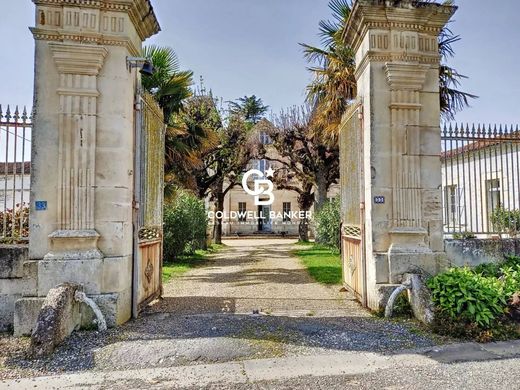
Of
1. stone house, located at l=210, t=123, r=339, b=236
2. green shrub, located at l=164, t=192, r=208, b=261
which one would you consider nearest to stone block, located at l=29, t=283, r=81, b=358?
green shrub, located at l=164, t=192, r=208, b=261

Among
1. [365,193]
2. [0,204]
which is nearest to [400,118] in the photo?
[365,193]

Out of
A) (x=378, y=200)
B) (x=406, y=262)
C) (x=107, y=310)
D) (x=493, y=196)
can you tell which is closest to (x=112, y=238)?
(x=107, y=310)

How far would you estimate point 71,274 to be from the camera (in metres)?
5.09

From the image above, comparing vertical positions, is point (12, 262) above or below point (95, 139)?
below

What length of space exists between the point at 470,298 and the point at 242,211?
102 feet

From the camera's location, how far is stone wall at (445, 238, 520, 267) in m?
6.18

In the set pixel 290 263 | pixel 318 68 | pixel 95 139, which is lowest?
pixel 290 263

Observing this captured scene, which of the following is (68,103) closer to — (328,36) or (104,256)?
(104,256)

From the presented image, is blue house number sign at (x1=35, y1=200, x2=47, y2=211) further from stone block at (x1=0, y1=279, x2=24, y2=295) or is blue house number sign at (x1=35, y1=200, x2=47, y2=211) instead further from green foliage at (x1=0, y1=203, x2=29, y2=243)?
stone block at (x1=0, y1=279, x2=24, y2=295)

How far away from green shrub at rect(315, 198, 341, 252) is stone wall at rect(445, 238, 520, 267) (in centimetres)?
782

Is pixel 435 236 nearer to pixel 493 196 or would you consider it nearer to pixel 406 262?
pixel 406 262

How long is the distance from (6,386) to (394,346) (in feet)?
12.7

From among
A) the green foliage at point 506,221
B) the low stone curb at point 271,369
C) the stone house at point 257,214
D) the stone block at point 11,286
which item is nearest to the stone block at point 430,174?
the green foliage at point 506,221

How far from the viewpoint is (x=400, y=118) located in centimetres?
595
